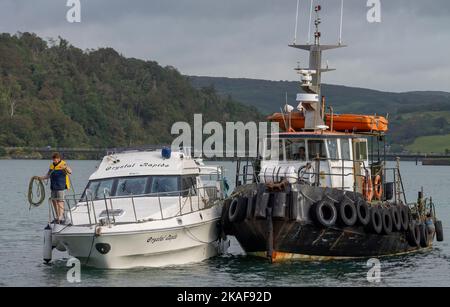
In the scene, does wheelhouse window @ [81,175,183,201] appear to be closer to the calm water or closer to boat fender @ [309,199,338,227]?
the calm water

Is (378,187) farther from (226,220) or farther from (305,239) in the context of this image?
(226,220)

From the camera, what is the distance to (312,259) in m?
31.4

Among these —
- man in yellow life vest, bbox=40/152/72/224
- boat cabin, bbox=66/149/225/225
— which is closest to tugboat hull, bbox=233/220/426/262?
boat cabin, bbox=66/149/225/225

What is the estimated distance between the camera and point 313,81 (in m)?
35.9

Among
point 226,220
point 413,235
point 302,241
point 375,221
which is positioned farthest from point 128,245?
point 413,235

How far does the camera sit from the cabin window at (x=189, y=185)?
31938 millimetres

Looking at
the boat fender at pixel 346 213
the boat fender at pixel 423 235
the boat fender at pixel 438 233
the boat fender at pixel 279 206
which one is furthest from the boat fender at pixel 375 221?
the boat fender at pixel 438 233

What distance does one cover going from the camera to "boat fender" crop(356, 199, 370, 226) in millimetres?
31422

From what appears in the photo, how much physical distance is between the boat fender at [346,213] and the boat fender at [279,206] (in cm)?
162

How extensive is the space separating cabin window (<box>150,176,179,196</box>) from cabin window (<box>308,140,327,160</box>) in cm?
435
